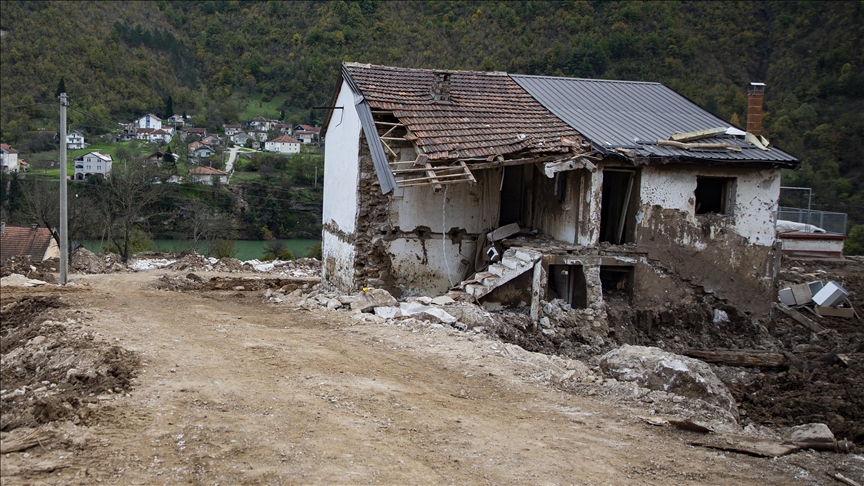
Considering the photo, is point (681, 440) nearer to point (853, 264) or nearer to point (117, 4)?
point (853, 264)

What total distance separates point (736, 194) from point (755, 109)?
3058mm

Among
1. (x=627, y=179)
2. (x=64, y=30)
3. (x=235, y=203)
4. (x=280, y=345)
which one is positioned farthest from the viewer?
(x=64, y=30)

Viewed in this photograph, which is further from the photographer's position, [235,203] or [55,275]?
[235,203]

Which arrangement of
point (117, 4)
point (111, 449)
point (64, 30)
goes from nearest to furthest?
point (111, 449)
point (64, 30)
point (117, 4)

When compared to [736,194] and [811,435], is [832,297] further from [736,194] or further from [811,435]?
[811,435]

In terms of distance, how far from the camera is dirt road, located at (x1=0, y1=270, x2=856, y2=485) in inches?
211

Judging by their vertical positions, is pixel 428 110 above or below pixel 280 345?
above

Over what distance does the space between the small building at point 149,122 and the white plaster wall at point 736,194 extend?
58.4m

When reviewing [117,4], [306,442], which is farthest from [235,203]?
[117,4]

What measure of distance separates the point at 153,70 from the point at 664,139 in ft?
253

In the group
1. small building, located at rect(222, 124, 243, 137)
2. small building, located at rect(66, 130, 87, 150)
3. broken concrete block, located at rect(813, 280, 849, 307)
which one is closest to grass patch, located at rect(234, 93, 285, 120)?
small building, located at rect(222, 124, 243, 137)

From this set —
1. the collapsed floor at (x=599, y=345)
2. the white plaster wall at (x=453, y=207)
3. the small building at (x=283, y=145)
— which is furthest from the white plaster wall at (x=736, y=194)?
the small building at (x=283, y=145)

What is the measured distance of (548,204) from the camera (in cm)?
1612

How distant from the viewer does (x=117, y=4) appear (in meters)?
91.4
